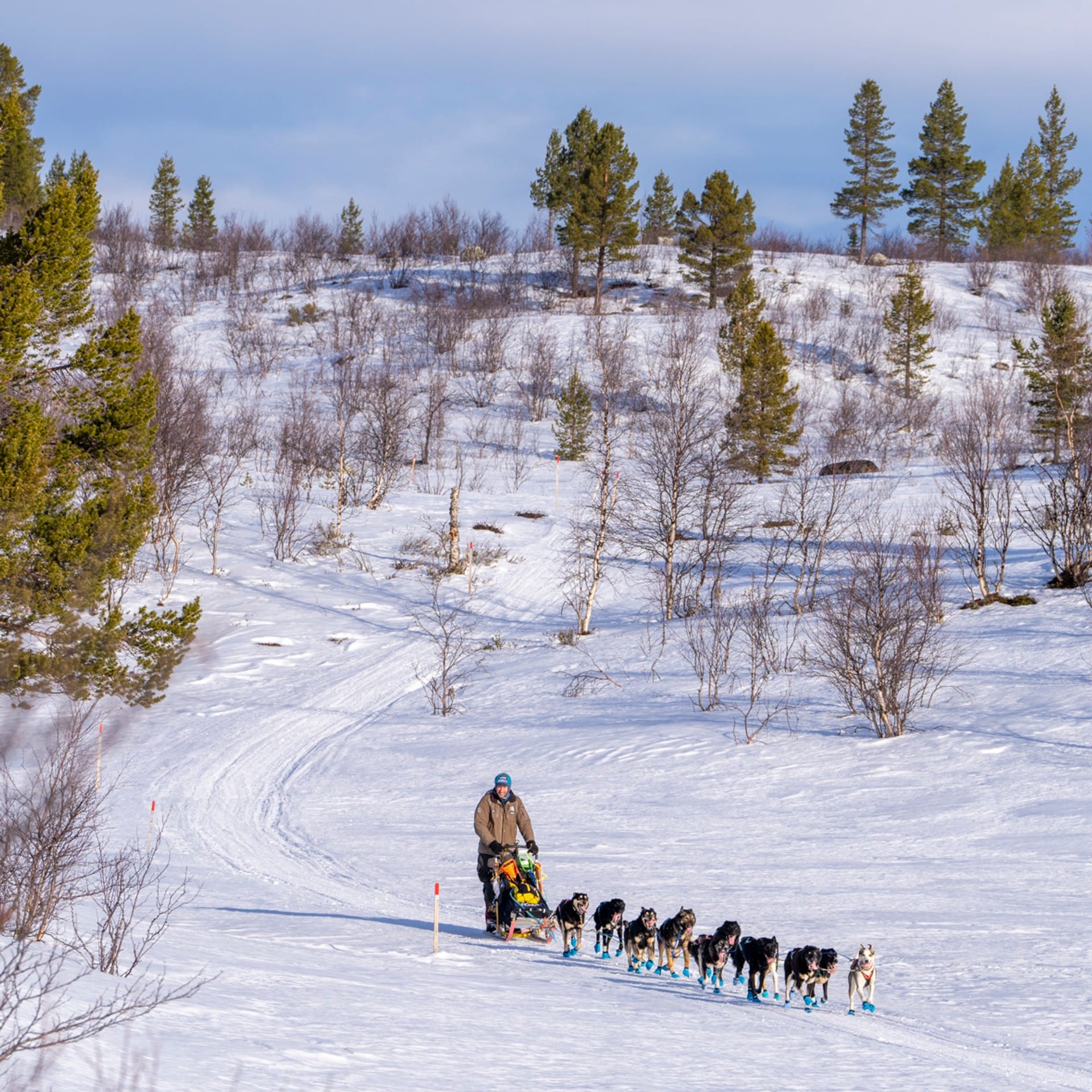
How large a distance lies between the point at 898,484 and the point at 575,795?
3187 cm

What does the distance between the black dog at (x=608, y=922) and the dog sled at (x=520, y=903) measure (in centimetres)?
72

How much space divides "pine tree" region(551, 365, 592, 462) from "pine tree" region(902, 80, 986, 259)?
133 feet

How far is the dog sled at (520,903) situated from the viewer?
10.5 meters

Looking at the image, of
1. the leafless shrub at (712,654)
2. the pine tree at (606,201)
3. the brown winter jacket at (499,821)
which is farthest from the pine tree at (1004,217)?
the brown winter jacket at (499,821)

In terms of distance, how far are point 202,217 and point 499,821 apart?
89.1 meters

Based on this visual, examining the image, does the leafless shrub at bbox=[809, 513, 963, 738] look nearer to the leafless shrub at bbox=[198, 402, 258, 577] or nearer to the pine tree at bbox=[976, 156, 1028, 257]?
the leafless shrub at bbox=[198, 402, 258, 577]

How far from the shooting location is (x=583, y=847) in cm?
1480

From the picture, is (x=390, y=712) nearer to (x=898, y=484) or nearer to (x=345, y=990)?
(x=345, y=990)

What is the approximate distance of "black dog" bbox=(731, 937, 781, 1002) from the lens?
320 inches

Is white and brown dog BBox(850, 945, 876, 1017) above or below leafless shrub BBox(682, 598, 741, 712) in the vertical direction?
below

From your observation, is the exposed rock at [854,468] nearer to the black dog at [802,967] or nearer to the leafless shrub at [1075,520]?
the leafless shrub at [1075,520]

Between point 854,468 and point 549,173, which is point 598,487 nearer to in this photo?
point 854,468

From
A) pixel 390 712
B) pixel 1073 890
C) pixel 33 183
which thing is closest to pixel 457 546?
pixel 390 712

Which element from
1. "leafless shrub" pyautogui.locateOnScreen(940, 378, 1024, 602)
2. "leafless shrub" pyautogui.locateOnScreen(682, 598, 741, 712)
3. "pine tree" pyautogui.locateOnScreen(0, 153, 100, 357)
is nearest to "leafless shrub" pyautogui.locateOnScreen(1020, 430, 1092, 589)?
"leafless shrub" pyautogui.locateOnScreen(940, 378, 1024, 602)
